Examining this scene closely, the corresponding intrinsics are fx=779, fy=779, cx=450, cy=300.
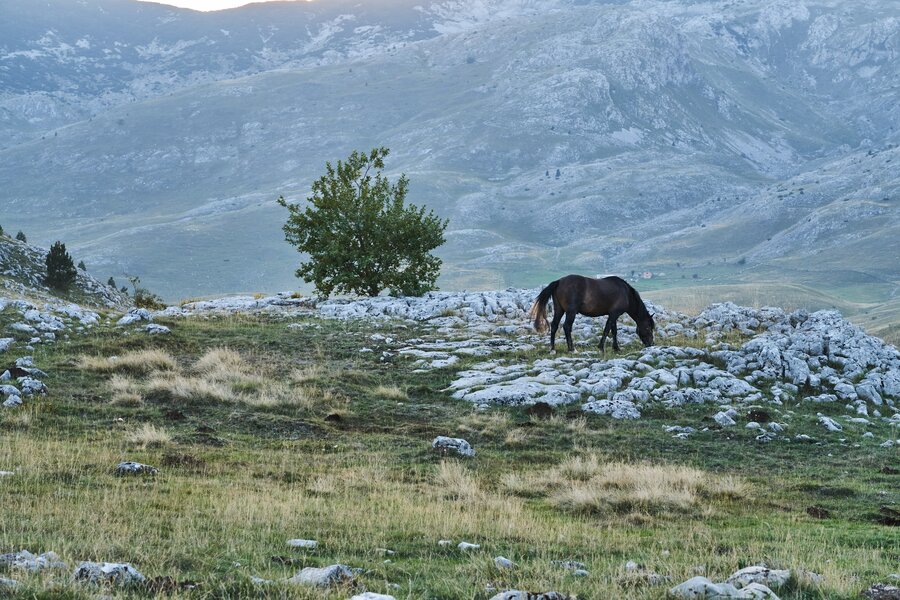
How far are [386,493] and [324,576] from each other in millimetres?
5147

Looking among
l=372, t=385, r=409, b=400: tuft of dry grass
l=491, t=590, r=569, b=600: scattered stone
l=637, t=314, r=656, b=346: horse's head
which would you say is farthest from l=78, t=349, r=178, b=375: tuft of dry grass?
l=491, t=590, r=569, b=600: scattered stone

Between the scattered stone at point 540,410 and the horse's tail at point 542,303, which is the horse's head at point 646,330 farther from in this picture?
the scattered stone at point 540,410

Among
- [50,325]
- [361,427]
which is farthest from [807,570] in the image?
[50,325]

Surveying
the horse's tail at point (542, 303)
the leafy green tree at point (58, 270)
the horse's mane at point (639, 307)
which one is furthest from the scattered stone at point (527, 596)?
the leafy green tree at point (58, 270)

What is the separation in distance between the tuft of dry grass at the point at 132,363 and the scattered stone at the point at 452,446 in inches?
400

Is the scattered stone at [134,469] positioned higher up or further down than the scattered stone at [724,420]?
higher up

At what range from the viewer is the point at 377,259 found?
40625mm

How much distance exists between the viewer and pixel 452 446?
53.7ft

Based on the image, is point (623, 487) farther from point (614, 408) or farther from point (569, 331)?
point (569, 331)

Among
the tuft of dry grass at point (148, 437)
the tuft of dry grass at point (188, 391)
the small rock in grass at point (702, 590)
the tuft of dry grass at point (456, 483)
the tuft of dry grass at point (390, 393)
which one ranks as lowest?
the tuft of dry grass at point (456, 483)

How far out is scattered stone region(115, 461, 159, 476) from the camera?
12.6 m

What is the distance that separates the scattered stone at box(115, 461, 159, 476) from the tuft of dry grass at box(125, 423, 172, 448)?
206cm

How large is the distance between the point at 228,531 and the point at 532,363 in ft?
53.1

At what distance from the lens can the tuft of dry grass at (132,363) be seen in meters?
22.0
